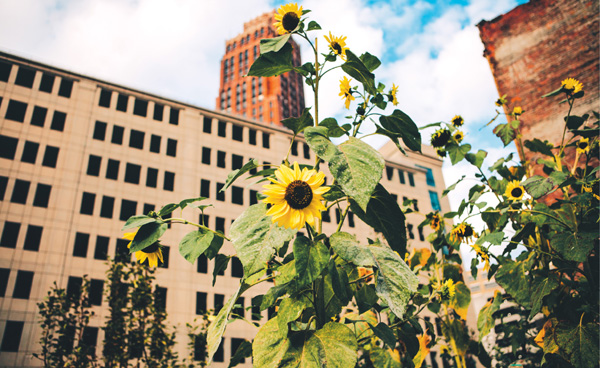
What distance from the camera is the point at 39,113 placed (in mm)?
27812

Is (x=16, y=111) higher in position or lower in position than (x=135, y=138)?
higher

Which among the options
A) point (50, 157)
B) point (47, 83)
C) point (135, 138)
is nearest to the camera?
point (50, 157)

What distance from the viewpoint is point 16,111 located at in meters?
27.1

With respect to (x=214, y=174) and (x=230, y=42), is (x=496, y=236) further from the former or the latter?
(x=230, y=42)

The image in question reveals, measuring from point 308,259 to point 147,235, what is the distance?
620mm

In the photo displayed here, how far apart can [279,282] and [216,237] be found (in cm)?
35

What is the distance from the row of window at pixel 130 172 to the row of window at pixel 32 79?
5.59 meters

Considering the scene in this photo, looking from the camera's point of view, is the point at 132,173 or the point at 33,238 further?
the point at 132,173

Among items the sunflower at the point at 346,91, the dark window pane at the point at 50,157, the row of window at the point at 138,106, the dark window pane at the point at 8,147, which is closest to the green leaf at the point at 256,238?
the sunflower at the point at 346,91

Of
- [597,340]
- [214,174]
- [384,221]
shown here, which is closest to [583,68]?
[597,340]

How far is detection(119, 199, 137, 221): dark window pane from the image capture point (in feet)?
90.7

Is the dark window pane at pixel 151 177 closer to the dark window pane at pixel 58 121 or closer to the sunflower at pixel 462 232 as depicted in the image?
the dark window pane at pixel 58 121

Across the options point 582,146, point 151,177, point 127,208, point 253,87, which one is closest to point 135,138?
point 151,177

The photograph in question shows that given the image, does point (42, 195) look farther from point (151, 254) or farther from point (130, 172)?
point (151, 254)
